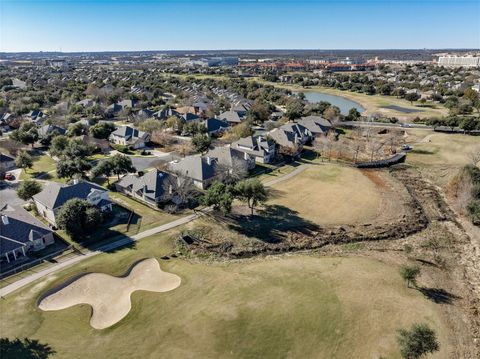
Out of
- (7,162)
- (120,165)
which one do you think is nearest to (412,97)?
(120,165)

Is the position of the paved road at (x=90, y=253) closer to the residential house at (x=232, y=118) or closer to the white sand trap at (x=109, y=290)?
the white sand trap at (x=109, y=290)

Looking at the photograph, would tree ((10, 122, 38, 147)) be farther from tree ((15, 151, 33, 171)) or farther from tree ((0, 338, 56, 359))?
tree ((0, 338, 56, 359))

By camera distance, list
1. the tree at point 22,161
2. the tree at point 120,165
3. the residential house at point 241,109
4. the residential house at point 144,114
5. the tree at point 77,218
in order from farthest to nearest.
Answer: the residential house at point 241,109, the residential house at point 144,114, the tree at point 22,161, the tree at point 120,165, the tree at point 77,218

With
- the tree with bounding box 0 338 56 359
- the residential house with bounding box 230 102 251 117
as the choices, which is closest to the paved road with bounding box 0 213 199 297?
the tree with bounding box 0 338 56 359

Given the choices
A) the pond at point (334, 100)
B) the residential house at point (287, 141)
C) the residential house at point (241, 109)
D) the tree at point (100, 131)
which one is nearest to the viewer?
the residential house at point (287, 141)

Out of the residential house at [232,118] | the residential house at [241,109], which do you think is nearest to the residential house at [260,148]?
the residential house at [232,118]
